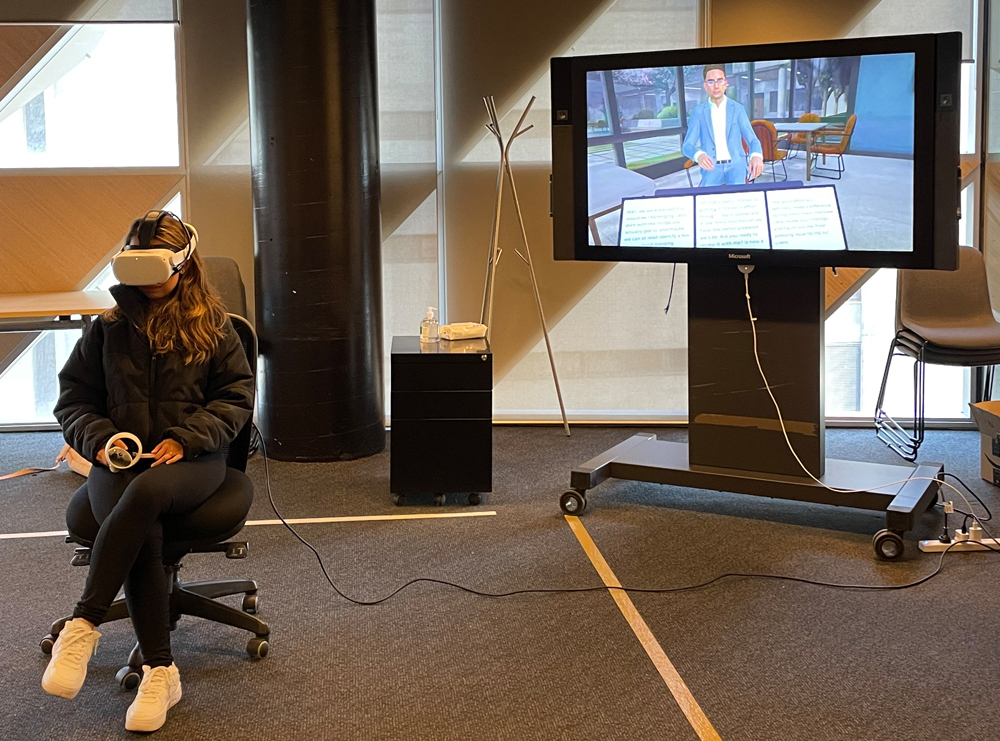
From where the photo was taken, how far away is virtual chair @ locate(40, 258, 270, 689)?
8.80 feet

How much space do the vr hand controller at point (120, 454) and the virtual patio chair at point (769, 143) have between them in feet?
7.78

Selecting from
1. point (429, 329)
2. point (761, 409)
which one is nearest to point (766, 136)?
point (761, 409)

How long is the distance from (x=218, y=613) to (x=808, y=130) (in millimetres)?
2520

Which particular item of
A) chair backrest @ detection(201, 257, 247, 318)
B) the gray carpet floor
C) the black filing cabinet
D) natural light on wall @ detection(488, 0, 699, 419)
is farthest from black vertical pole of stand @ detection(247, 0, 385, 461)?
natural light on wall @ detection(488, 0, 699, 419)

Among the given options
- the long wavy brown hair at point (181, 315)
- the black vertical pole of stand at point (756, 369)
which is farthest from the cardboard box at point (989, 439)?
the long wavy brown hair at point (181, 315)

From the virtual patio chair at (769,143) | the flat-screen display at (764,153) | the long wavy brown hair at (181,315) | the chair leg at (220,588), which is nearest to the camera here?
the long wavy brown hair at (181,315)

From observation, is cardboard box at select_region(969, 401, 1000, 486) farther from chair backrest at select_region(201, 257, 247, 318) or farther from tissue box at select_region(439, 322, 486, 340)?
chair backrest at select_region(201, 257, 247, 318)

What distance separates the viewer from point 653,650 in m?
2.91

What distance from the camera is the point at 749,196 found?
391 cm

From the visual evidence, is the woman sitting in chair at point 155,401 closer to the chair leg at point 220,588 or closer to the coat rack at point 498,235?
the chair leg at point 220,588

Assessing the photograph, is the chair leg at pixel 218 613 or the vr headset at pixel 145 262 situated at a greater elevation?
the vr headset at pixel 145 262

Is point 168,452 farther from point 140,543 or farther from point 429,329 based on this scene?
point 429,329

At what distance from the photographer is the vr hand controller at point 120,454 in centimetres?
265

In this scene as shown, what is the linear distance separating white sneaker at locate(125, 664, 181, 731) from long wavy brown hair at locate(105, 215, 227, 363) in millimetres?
779
